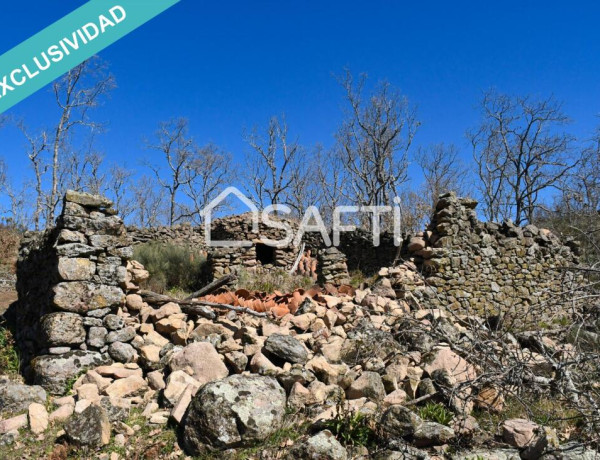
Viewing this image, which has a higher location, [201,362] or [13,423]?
[201,362]

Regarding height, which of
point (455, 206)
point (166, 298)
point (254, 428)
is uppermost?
point (455, 206)

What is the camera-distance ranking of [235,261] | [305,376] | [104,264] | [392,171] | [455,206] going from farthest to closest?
1. [392,171]
2. [235,261]
3. [455,206]
4. [104,264]
5. [305,376]

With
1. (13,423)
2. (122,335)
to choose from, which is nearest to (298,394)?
(122,335)

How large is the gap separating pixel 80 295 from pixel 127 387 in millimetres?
1285

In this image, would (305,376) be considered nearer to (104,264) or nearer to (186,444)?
(186,444)

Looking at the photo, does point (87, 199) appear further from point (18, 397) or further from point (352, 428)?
point (352, 428)

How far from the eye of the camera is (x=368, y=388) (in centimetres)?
450

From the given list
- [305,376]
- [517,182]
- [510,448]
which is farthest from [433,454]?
[517,182]

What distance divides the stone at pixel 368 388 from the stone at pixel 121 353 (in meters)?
A: 2.60

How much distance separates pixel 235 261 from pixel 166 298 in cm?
670

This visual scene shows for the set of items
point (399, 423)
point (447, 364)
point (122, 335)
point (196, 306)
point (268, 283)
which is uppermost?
point (268, 283)

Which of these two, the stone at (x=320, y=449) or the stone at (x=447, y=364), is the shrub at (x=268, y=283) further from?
the stone at (x=320, y=449)

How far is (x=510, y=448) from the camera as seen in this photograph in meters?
3.73

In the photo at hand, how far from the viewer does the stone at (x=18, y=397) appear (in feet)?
14.3
